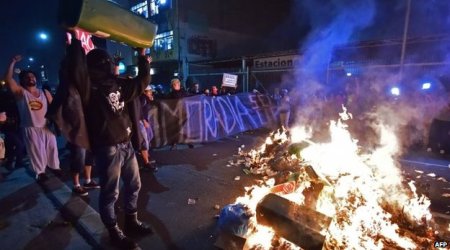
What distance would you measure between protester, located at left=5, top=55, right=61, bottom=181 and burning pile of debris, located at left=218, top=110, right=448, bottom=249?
4.16 metres

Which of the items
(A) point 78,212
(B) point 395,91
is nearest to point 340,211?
(A) point 78,212

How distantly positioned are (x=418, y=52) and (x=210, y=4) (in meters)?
22.1

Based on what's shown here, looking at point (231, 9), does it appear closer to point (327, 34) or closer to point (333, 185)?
point (327, 34)

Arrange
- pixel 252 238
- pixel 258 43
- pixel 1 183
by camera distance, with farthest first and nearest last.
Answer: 1. pixel 258 43
2. pixel 1 183
3. pixel 252 238

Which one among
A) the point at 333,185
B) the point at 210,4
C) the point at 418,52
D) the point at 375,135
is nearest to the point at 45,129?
the point at 333,185

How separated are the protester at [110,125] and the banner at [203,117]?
15.4 ft

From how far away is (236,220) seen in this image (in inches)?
128

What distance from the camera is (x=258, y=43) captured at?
34.8m

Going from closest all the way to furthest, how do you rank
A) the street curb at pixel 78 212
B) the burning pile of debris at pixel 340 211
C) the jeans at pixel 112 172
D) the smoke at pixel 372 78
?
the burning pile of debris at pixel 340 211 → the jeans at pixel 112 172 → the street curb at pixel 78 212 → the smoke at pixel 372 78

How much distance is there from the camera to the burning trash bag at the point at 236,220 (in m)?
3.23

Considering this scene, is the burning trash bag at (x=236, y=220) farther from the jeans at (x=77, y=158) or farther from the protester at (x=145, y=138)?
the protester at (x=145, y=138)

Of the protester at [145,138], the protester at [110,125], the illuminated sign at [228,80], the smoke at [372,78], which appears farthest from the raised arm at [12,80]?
the smoke at [372,78]

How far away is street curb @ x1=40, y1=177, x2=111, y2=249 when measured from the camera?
11.8ft

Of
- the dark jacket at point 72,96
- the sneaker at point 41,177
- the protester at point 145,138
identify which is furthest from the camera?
the protester at point 145,138
